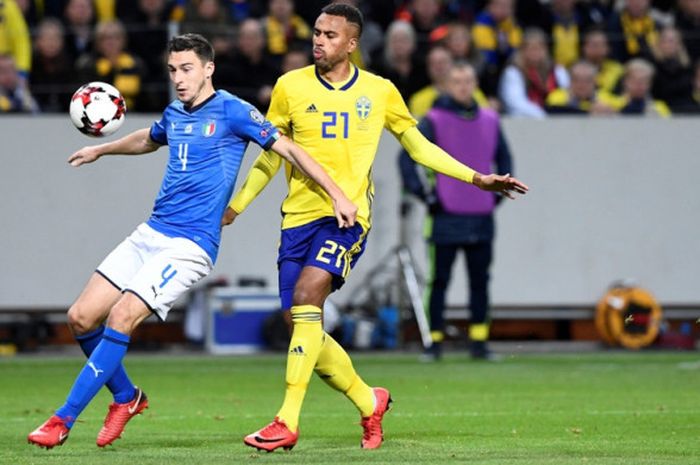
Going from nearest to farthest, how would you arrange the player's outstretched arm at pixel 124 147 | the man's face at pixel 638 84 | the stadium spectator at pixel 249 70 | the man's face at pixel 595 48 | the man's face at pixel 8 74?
1. the player's outstretched arm at pixel 124 147
2. the man's face at pixel 8 74
3. the stadium spectator at pixel 249 70
4. the man's face at pixel 638 84
5. the man's face at pixel 595 48

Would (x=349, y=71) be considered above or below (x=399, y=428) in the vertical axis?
above

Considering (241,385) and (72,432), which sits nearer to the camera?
(72,432)

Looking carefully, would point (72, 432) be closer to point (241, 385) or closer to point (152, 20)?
point (241, 385)

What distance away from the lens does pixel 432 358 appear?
16.4m

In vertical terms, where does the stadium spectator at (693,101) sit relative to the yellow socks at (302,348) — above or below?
above

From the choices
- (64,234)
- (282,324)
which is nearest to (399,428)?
(282,324)

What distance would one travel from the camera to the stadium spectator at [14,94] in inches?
714

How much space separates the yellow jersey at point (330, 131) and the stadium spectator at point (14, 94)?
31.1 feet

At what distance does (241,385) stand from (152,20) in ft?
20.8

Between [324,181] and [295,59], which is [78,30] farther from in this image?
[324,181]

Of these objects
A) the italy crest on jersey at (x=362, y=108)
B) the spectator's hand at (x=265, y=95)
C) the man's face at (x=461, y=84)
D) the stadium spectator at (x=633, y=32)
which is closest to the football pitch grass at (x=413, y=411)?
the italy crest on jersey at (x=362, y=108)

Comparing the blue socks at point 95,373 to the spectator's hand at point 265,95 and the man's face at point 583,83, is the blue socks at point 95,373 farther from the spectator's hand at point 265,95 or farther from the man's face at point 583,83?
the man's face at point 583,83

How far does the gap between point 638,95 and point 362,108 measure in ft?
35.9

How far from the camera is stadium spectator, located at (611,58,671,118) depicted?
1947 centimetres
